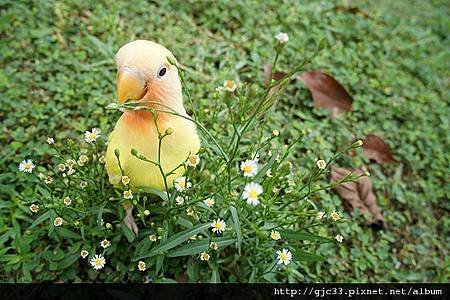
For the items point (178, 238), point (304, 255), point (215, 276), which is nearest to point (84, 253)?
point (178, 238)

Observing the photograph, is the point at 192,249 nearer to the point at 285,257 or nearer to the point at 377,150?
the point at 285,257

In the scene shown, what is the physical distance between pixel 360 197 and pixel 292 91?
0.60 meters

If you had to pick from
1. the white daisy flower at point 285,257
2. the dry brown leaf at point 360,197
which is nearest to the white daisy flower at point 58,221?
the white daisy flower at point 285,257

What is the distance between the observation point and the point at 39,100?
2033 millimetres

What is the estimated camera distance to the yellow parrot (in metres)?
1.28

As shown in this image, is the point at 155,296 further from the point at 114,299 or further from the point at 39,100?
the point at 39,100

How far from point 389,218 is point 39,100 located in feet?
5.10

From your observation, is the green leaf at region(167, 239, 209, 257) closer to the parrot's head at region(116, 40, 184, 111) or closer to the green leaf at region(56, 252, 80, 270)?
the green leaf at region(56, 252, 80, 270)

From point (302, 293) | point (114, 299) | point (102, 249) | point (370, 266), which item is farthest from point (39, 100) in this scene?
point (370, 266)

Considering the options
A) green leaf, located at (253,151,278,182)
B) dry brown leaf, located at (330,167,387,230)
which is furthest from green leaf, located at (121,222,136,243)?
dry brown leaf, located at (330,167,387,230)

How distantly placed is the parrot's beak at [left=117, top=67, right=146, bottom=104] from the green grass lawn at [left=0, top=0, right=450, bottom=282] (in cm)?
47

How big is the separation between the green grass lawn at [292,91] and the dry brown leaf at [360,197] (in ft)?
0.13

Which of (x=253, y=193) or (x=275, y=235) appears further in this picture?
(x=275, y=235)

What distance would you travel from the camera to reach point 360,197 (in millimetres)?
2045
